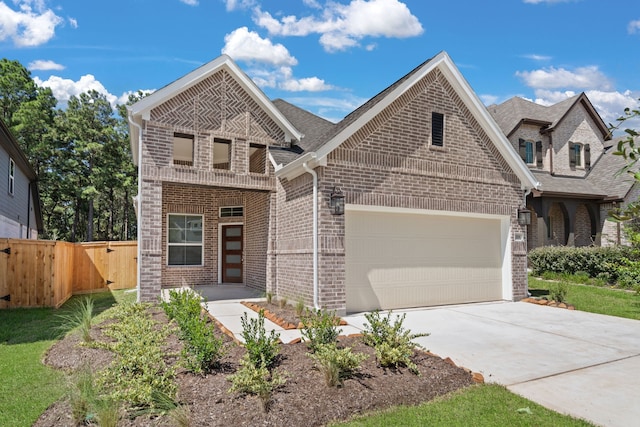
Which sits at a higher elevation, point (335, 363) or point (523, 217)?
point (523, 217)

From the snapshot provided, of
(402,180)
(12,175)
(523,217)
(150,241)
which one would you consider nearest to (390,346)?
(402,180)

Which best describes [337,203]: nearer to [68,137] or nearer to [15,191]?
[15,191]

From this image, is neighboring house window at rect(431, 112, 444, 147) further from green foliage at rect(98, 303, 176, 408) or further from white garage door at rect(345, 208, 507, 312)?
green foliage at rect(98, 303, 176, 408)

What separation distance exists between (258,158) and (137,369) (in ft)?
27.5

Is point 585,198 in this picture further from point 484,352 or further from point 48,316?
point 48,316

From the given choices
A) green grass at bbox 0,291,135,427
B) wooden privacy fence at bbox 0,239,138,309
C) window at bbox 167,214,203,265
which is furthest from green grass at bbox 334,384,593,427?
window at bbox 167,214,203,265

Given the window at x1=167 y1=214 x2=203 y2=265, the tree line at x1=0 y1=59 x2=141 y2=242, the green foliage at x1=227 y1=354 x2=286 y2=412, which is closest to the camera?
the green foliage at x1=227 y1=354 x2=286 y2=412

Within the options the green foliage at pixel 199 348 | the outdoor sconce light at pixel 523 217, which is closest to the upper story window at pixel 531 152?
the outdoor sconce light at pixel 523 217

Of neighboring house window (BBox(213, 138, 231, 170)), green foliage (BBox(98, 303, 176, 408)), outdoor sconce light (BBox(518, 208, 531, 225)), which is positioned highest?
neighboring house window (BBox(213, 138, 231, 170))

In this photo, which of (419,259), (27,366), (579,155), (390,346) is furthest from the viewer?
(579,155)

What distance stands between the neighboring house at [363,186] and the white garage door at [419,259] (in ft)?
0.10

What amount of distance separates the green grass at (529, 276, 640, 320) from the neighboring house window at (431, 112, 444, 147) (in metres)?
5.55

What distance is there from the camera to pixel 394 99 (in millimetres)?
10086

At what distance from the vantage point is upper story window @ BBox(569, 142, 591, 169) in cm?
2169
